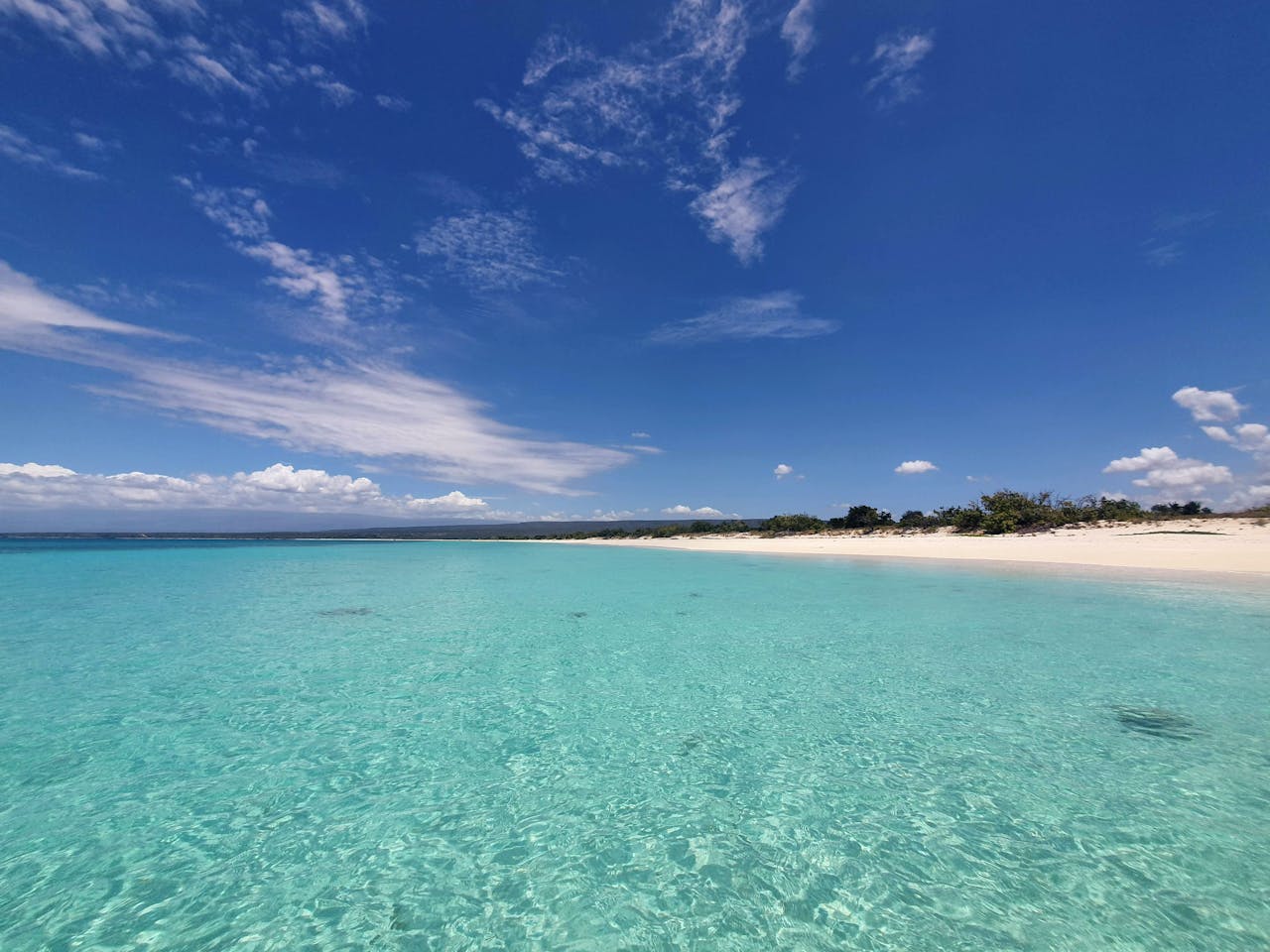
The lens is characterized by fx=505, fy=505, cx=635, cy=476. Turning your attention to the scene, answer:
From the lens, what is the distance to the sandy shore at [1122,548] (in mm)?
27750

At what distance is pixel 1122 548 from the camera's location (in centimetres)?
3362

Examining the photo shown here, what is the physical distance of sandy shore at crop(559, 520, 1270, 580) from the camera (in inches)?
1093

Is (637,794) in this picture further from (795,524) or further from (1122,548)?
(795,524)

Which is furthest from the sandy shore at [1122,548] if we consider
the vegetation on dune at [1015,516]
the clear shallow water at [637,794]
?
the clear shallow water at [637,794]

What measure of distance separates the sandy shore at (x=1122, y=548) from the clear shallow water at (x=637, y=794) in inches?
851

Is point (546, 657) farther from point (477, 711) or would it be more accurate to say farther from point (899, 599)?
point (899, 599)

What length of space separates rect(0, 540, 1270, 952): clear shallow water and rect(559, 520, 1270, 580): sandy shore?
71.0 ft

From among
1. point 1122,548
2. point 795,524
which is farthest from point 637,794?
point 795,524

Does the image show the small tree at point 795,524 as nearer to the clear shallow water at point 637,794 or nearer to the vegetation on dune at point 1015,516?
the vegetation on dune at point 1015,516

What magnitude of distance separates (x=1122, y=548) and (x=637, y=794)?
4288 cm

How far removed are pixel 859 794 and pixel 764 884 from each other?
1917 mm

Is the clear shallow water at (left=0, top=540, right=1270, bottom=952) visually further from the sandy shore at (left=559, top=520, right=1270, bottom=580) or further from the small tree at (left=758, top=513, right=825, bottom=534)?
the small tree at (left=758, top=513, right=825, bottom=534)

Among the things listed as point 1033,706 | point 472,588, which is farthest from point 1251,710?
point 472,588

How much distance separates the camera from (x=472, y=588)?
82.1 ft
